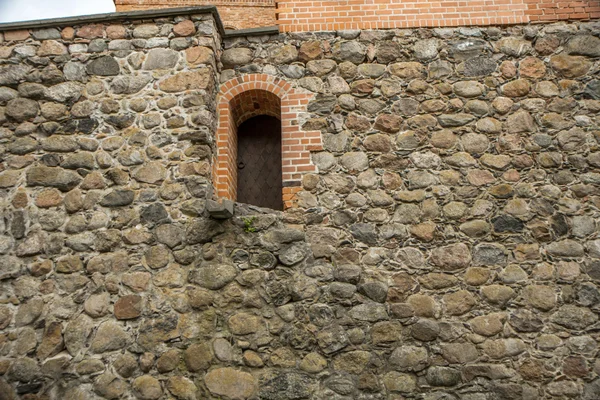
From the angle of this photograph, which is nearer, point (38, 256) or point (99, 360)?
point (99, 360)

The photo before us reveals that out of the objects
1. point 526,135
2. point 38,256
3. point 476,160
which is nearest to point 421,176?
point 476,160

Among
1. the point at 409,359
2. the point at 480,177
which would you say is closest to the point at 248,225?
the point at 409,359

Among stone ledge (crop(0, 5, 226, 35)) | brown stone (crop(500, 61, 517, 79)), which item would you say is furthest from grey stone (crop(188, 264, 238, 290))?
brown stone (crop(500, 61, 517, 79))

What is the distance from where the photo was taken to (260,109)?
5367 millimetres

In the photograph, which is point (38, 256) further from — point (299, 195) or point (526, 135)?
point (526, 135)

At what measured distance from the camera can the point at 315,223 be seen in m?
4.57

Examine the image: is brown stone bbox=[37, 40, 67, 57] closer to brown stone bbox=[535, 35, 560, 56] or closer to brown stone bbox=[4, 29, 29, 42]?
brown stone bbox=[4, 29, 29, 42]

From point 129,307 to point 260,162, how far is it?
220 centimetres

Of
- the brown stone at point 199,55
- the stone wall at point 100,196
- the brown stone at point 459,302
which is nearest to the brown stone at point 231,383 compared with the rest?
the stone wall at point 100,196

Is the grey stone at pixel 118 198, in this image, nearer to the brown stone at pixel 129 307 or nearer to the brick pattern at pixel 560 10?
the brown stone at pixel 129 307

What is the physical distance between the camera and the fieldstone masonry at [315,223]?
4141 millimetres

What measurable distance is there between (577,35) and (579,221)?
7.16ft

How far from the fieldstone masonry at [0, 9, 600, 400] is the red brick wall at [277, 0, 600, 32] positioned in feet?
0.51

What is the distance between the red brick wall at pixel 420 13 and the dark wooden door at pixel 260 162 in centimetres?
118
